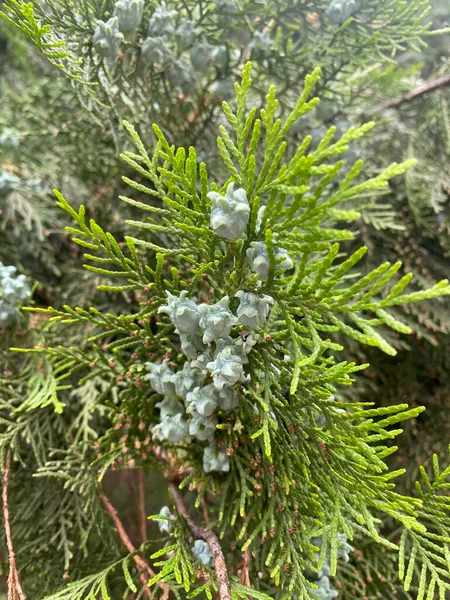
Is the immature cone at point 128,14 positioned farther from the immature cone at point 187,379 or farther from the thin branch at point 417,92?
the thin branch at point 417,92

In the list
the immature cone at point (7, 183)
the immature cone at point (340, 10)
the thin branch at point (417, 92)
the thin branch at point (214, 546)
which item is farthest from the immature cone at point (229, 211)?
the thin branch at point (417, 92)

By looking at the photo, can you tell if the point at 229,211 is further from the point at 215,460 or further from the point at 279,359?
the point at 215,460

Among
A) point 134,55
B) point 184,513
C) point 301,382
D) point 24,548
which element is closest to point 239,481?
point 184,513

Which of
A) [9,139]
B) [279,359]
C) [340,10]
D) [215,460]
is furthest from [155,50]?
[215,460]

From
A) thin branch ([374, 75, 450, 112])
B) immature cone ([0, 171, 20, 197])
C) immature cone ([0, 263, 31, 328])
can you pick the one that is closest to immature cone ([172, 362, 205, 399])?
immature cone ([0, 263, 31, 328])

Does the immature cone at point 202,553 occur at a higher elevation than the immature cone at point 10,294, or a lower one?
lower

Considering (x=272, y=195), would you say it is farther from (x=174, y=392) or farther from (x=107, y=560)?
(x=107, y=560)

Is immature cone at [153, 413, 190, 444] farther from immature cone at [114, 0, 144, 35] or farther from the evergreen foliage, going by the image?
immature cone at [114, 0, 144, 35]
